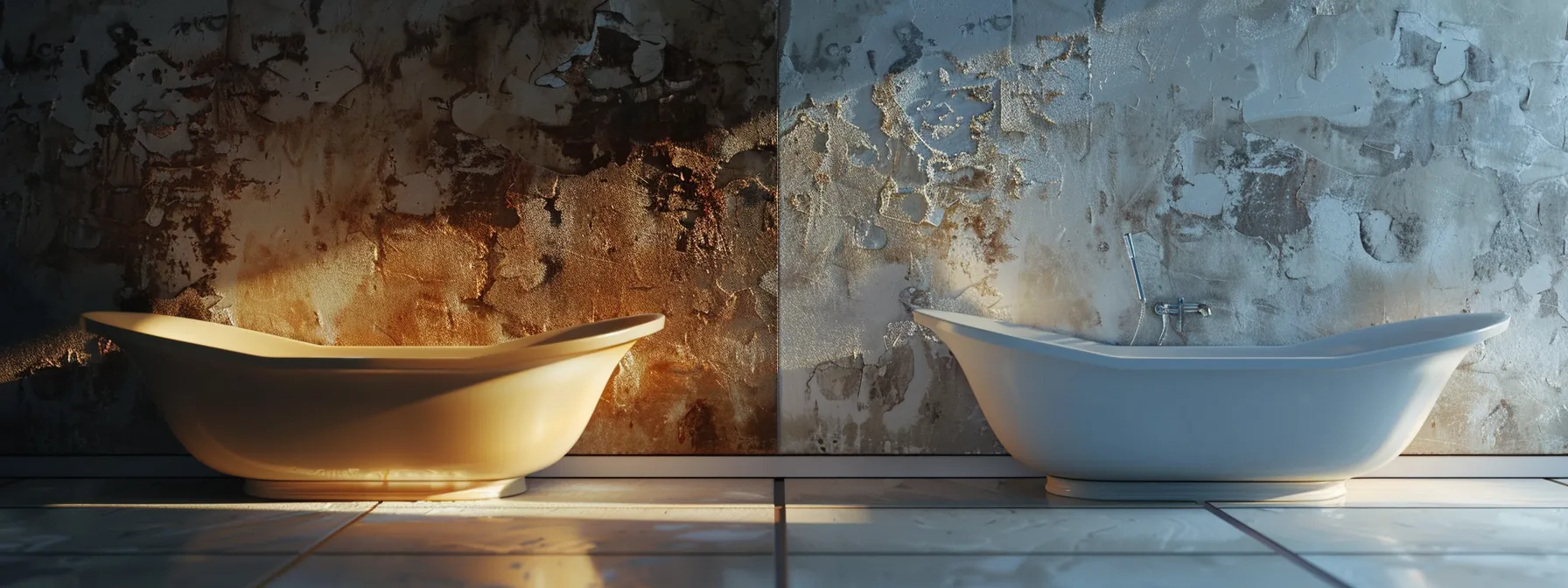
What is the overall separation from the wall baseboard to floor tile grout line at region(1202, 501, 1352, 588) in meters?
0.64

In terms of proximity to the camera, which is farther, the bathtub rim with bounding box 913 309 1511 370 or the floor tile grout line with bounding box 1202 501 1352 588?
the bathtub rim with bounding box 913 309 1511 370

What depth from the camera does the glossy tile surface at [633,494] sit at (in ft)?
8.61

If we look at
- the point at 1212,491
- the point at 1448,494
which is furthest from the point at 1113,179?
the point at 1448,494

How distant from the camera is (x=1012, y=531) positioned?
2320mm

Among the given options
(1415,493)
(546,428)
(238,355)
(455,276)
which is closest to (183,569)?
(238,355)

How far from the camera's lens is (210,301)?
9.90 feet

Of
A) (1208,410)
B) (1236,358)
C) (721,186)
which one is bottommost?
(1208,410)

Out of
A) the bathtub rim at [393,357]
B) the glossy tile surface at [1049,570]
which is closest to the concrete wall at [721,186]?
the bathtub rim at [393,357]

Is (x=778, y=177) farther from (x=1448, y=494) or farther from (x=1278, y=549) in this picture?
(x=1448, y=494)

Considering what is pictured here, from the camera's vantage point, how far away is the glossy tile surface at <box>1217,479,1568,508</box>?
264 centimetres

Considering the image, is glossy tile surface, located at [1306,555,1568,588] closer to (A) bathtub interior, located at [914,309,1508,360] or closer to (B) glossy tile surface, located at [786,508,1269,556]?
(B) glossy tile surface, located at [786,508,1269,556]

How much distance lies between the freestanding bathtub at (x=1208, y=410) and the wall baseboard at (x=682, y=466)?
374mm

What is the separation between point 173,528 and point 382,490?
0.44 metres

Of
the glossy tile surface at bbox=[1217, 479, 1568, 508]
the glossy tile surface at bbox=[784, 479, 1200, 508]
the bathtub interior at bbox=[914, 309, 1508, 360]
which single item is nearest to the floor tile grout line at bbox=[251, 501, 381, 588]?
the glossy tile surface at bbox=[784, 479, 1200, 508]
